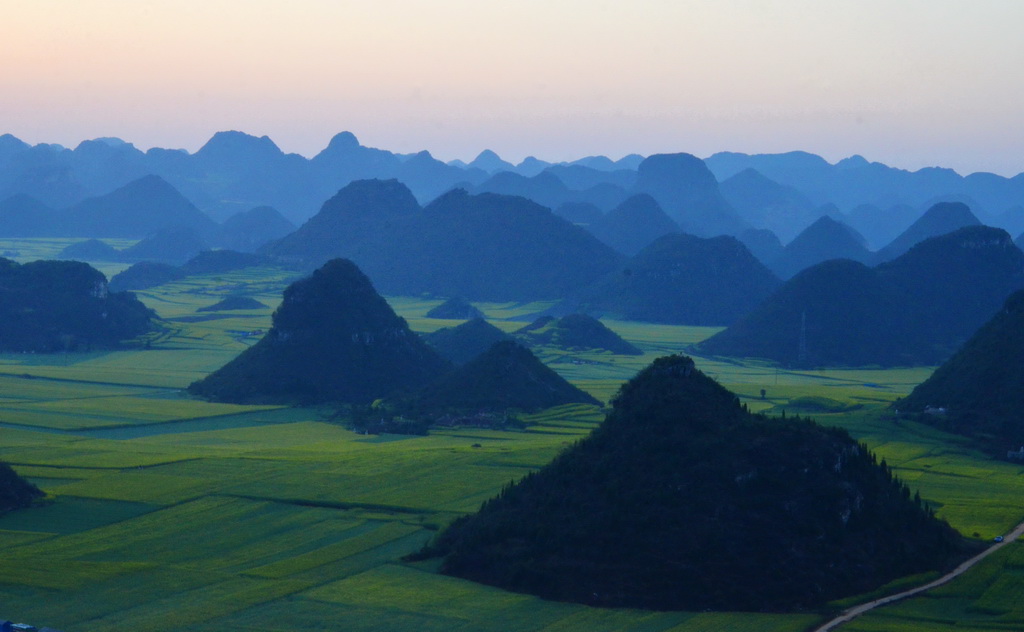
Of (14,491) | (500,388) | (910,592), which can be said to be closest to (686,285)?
(500,388)

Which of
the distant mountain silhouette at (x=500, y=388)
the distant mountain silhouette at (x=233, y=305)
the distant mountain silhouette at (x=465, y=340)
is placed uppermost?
the distant mountain silhouette at (x=233, y=305)

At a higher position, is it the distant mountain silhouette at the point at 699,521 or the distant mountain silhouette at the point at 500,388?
the distant mountain silhouette at the point at 500,388

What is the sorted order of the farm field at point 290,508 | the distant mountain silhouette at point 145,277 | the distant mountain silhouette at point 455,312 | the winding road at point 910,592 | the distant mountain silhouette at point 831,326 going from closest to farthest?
the winding road at point 910,592 < the farm field at point 290,508 < the distant mountain silhouette at point 831,326 < the distant mountain silhouette at point 455,312 < the distant mountain silhouette at point 145,277

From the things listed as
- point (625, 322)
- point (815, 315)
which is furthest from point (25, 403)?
point (625, 322)

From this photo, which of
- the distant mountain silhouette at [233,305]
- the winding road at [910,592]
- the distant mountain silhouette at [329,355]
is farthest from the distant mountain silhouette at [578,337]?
the winding road at [910,592]

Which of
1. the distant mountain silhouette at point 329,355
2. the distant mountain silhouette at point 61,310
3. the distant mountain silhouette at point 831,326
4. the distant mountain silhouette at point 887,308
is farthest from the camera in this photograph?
the distant mountain silhouette at point 887,308

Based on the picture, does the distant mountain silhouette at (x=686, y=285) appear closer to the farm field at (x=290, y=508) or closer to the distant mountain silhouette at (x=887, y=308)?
the distant mountain silhouette at (x=887, y=308)

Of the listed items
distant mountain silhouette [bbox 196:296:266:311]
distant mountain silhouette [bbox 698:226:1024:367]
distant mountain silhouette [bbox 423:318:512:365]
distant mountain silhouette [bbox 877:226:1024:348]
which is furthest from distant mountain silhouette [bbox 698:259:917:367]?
distant mountain silhouette [bbox 196:296:266:311]
